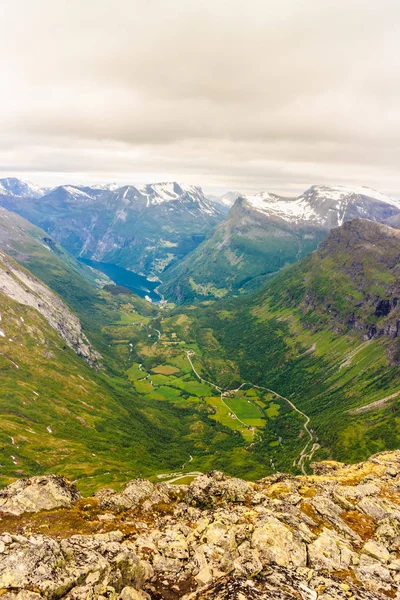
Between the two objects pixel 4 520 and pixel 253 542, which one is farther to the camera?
pixel 4 520

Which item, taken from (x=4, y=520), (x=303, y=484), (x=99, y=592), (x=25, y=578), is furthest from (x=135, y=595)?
(x=303, y=484)

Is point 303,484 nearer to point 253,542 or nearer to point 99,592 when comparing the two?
point 253,542

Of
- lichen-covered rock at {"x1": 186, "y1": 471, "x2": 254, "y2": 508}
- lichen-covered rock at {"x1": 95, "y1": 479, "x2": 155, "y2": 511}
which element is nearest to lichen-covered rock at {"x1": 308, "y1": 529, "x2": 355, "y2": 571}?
lichen-covered rock at {"x1": 186, "y1": 471, "x2": 254, "y2": 508}

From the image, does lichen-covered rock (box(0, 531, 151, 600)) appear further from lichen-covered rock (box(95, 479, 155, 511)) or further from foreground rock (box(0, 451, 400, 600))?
lichen-covered rock (box(95, 479, 155, 511))

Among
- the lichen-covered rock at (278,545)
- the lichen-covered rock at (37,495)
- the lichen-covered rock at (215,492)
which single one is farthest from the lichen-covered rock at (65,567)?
the lichen-covered rock at (215,492)

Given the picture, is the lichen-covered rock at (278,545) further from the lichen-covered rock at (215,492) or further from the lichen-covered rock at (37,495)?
the lichen-covered rock at (37,495)

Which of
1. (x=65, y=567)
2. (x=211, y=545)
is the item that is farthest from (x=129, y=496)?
(x=65, y=567)

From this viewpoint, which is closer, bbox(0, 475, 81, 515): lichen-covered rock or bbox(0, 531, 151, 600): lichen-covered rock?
bbox(0, 531, 151, 600): lichen-covered rock

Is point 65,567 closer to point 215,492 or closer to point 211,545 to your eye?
point 211,545
